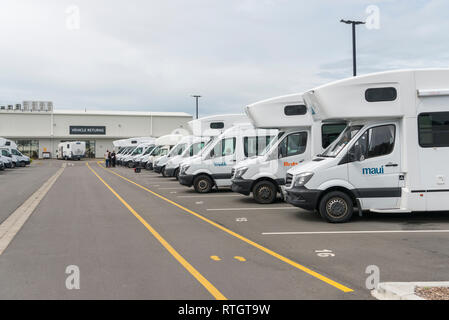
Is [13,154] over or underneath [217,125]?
underneath

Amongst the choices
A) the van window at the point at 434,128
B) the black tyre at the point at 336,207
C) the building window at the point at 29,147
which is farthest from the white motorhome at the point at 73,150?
the van window at the point at 434,128

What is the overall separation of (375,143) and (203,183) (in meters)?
8.50

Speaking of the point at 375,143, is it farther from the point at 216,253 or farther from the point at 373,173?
the point at 216,253

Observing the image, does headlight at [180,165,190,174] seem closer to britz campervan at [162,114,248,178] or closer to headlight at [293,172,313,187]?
britz campervan at [162,114,248,178]

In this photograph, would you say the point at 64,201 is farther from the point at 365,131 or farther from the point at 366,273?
the point at 366,273

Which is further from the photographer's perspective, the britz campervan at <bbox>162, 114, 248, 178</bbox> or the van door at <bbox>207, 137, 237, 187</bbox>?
the britz campervan at <bbox>162, 114, 248, 178</bbox>

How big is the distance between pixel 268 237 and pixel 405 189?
3562 mm

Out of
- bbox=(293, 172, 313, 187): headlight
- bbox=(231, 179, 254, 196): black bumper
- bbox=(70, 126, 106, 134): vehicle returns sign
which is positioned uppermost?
bbox=(70, 126, 106, 134): vehicle returns sign

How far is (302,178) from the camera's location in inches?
410

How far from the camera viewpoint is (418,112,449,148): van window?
1028cm

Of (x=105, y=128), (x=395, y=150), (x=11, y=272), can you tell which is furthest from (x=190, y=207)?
(x=105, y=128)

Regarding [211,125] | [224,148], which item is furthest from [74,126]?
[224,148]

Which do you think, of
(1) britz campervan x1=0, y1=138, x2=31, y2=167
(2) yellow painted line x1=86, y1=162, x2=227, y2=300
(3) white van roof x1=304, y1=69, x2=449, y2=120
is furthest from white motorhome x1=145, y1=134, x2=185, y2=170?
(3) white van roof x1=304, y1=69, x2=449, y2=120

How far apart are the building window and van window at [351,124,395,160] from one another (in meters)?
70.6
